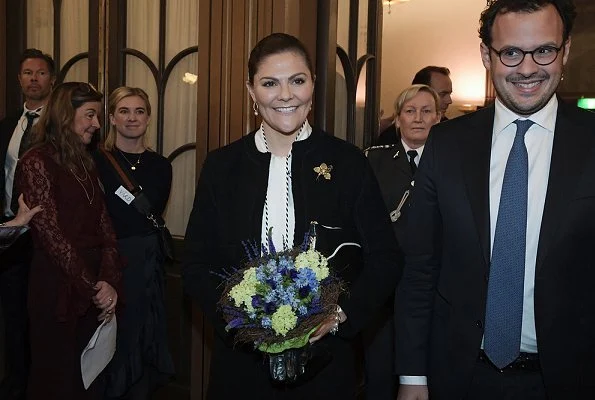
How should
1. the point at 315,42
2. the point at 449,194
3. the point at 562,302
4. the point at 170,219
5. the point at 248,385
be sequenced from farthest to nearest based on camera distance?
the point at 170,219
the point at 315,42
the point at 248,385
the point at 449,194
the point at 562,302

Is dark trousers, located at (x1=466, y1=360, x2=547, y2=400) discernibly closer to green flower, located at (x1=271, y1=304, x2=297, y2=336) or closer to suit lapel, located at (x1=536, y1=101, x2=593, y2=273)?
suit lapel, located at (x1=536, y1=101, x2=593, y2=273)

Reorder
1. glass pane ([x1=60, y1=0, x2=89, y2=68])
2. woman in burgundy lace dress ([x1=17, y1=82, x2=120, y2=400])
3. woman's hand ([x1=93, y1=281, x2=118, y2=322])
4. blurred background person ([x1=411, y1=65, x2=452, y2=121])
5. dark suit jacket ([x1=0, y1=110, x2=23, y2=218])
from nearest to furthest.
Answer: woman in burgundy lace dress ([x1=17, y1=82, x2=120, y2=400]) < woman's hand ([x1=93, y1=281, x2=118, y2=322]) < dark suit jacket ([x1=0, y1=110, x2=23, y2=218]) < blurred background person ([x1=411, y1=65, x2=452, y2=121]) < glass pane ([x1=60, y1=0, x2=89, y2=68])

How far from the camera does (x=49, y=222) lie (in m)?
Answer: 3.36

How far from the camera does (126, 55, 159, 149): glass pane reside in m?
4.50

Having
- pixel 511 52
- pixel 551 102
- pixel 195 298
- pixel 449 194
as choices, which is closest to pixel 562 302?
pixel 449 194

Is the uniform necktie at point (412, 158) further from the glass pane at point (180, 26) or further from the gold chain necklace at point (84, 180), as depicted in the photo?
the gold chain necklace at point (84, 180)

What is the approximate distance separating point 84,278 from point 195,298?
1304mm

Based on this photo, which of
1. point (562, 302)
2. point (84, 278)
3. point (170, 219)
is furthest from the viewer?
point (170, 219)

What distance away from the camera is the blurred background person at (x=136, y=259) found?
3828mm

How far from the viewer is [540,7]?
77.9 inches

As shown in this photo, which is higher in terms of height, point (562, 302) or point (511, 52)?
point (511, 52)

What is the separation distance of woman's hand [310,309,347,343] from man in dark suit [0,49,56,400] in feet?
7.80

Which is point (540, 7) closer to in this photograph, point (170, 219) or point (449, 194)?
point (449, 194)

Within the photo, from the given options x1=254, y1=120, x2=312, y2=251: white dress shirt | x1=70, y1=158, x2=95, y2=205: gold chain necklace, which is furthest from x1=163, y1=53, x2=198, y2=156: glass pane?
x1=254, y1=120, x2=312, y2=251: white dress shirt
